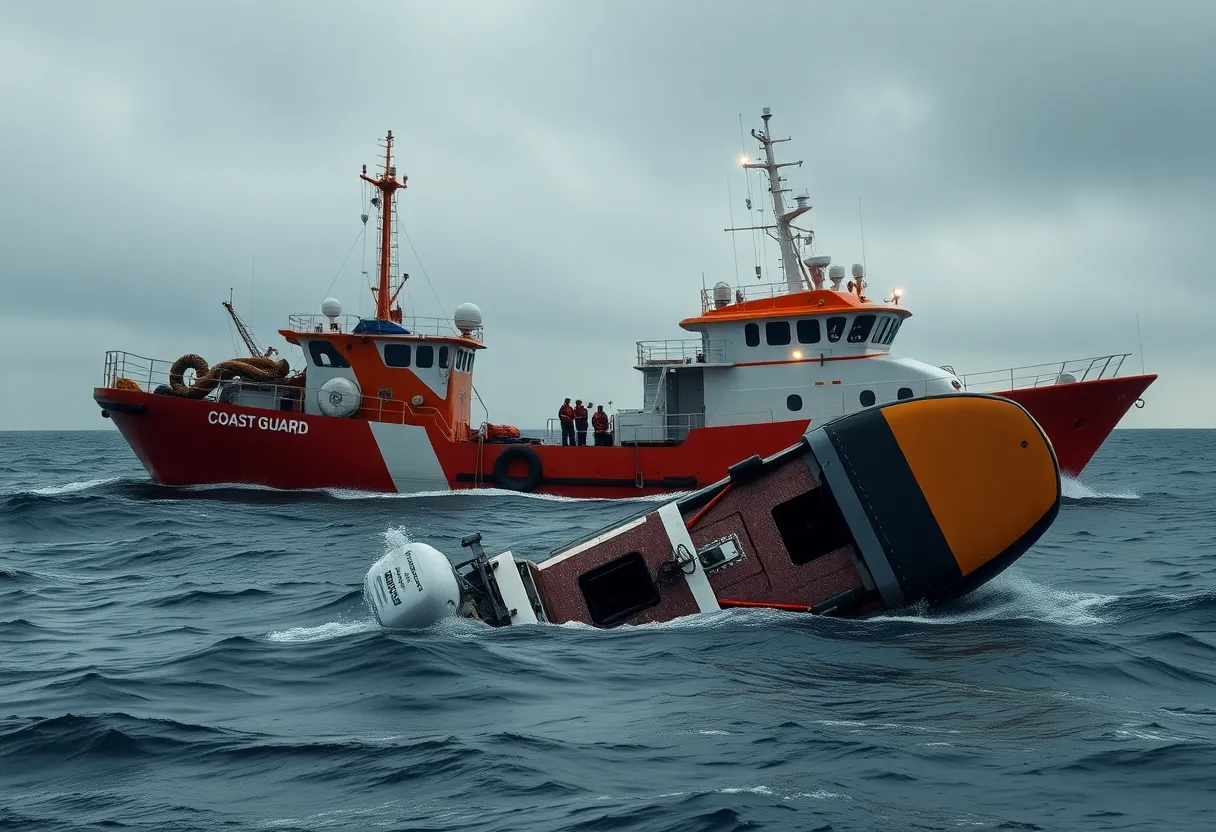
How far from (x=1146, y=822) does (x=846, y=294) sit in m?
20.6

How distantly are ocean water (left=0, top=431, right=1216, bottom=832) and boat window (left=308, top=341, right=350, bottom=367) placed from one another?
13.4 metres

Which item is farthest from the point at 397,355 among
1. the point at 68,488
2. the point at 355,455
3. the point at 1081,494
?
the point at 1081,494

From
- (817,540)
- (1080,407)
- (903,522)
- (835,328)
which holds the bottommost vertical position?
(817,540)

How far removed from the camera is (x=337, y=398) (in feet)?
84.2

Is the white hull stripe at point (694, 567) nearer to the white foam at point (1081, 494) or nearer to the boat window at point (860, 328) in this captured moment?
the boat window at point (860, 328)

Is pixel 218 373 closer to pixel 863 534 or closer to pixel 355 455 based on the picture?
pixel 355 455

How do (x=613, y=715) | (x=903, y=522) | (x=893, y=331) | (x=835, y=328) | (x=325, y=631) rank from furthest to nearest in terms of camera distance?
1. (x=893, y=331)
2. (x=835, y=328)
3. (x=325, y=631)
4. (x=903, y=522)
5. (x=613, y=715)

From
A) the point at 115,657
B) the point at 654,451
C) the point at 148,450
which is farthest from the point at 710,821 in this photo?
the point at 148,450

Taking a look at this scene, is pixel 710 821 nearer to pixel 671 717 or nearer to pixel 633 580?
pixel 671 717

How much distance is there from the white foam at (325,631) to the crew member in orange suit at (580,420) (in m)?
16.0

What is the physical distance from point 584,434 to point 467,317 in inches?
169

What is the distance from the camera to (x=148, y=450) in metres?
26.4

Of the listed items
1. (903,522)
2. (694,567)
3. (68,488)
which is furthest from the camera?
(68,488)

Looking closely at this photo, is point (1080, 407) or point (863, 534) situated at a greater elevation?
point (1080, 407)
